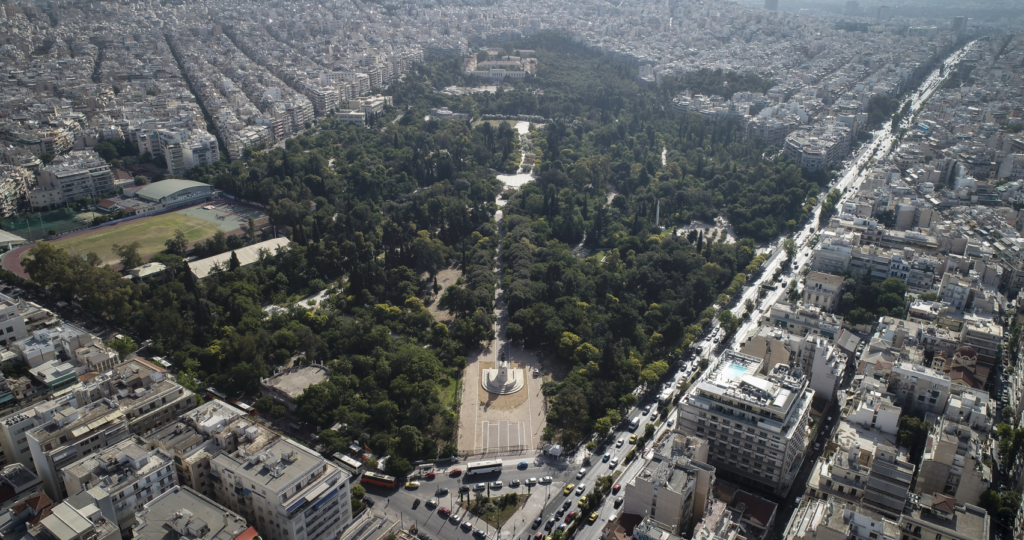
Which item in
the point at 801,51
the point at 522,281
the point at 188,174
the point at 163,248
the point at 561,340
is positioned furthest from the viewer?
the point at 801,51

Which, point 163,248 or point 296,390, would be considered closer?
point 296,390

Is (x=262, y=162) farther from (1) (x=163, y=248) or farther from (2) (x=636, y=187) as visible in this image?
(2) (x=636, y=187)

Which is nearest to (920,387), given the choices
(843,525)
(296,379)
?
(843,525)

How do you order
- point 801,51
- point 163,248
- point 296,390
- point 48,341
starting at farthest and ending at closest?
point 801,51 < point 163,248 < point 296,390 < point 48,341

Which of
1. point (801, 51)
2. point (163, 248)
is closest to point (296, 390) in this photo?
point (163, 248)

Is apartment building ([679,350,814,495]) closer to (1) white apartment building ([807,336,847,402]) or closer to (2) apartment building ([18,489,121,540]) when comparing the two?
(1) white apartment building ([807,336,847,402])

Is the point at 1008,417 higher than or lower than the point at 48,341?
lower

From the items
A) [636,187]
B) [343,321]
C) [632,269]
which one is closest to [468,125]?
[636,187]
